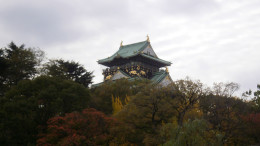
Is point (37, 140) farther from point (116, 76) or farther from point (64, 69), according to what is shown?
point (116, 76)

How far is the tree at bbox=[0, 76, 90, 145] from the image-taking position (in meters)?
21.5

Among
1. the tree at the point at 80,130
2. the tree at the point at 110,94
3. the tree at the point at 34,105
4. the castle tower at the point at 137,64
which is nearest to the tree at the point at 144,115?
the tree at the point at 80,130

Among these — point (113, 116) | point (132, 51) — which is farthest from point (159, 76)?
point (113, 116)

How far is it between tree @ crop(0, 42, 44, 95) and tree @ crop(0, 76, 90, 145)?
5.40 m

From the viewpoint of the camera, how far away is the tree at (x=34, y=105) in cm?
2148

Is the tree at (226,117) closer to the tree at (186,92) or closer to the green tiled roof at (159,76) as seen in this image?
the tree at (186,92)

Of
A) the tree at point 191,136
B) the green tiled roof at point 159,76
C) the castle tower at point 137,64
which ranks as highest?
the castle tower at point 137,64

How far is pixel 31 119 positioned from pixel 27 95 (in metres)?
2.38

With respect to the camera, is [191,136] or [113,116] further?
[113,116]

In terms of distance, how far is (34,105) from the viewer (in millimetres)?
22703

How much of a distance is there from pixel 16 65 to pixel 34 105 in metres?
10.3

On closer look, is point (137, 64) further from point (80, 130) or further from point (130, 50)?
point (80, 130)

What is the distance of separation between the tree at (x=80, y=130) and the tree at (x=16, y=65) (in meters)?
10.1

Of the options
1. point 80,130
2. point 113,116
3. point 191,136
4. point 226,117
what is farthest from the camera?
point 226,117
